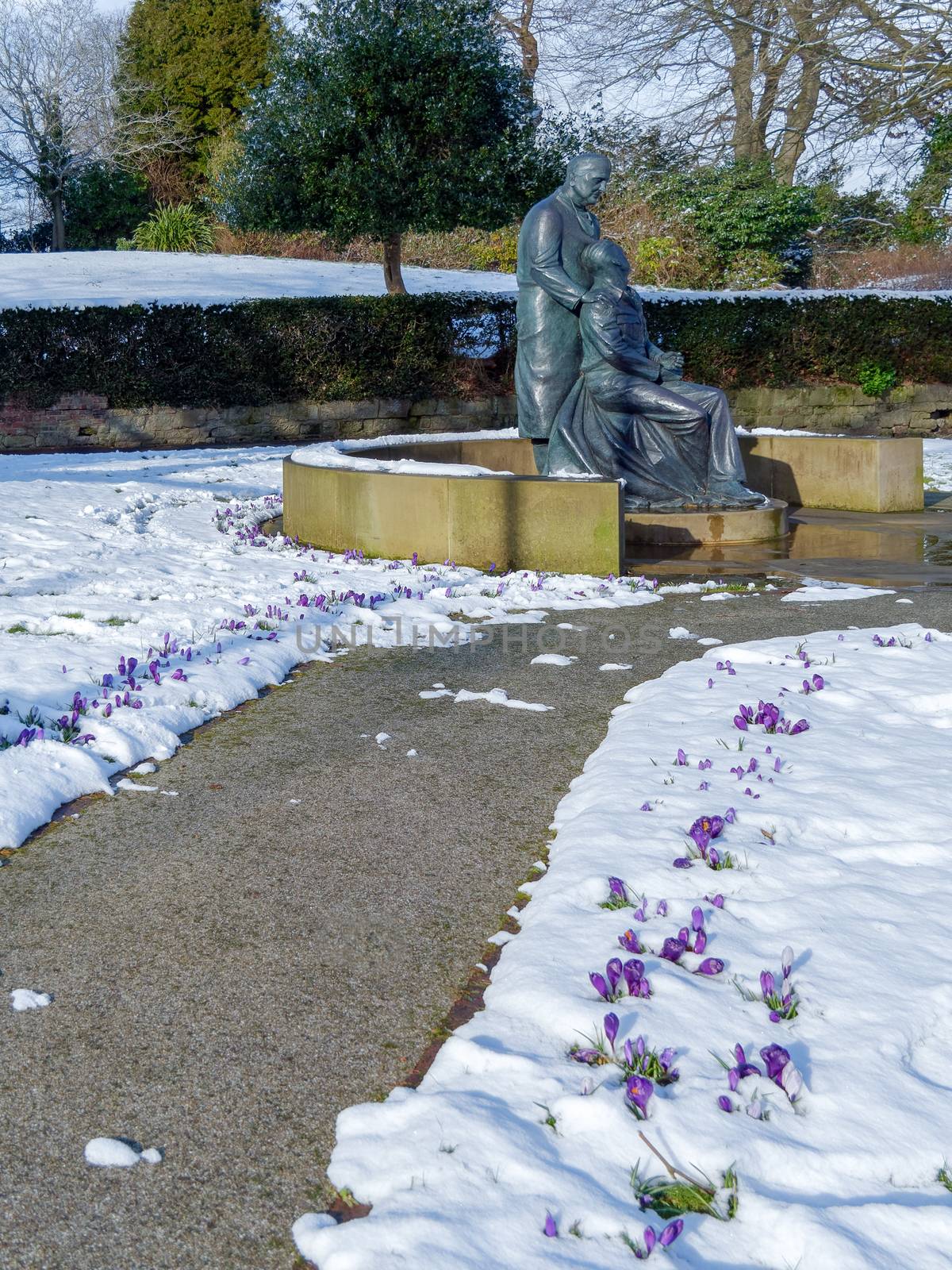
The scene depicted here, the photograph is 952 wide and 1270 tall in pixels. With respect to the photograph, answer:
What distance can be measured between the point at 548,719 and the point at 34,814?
189 cm

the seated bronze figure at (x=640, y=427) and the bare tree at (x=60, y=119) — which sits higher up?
the bare tree at (x=60, y=119)

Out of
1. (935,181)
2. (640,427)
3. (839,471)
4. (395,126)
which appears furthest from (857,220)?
(640,427)

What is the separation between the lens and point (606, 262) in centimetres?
854

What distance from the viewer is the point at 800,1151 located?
2.15 meters

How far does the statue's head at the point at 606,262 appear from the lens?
8523mm

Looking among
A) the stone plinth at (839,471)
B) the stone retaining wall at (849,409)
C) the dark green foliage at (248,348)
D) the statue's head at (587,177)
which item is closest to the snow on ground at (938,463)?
the stone retaining wall at (849,409)

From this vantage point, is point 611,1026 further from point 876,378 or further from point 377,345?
point 876,378

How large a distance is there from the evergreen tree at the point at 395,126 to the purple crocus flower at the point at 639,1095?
17.8 metres

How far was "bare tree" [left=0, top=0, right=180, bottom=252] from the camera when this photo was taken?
33.2 m

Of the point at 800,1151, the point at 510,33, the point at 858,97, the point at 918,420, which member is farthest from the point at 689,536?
the point at 510,33

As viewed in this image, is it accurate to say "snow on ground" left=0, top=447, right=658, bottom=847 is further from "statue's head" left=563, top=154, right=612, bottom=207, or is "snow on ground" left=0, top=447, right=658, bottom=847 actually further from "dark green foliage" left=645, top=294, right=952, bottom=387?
"dark green foliage" left=645, top=294, right=952, bottom=387

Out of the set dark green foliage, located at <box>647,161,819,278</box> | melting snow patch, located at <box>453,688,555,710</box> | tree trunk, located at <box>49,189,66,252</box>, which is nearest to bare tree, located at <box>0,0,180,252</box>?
tree trunk, located at <box>49,189,66,252</box>

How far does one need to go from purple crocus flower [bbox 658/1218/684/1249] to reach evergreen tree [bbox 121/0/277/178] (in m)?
34.4

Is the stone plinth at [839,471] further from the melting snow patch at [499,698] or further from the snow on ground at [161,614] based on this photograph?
the melting snow patch at [499,698]
